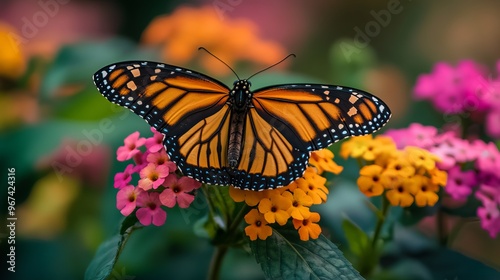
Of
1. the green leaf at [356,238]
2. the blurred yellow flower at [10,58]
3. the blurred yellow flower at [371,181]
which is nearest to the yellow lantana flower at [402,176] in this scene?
the blurred yellow flower at [371,181]

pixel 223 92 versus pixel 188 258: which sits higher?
pixel 223 92

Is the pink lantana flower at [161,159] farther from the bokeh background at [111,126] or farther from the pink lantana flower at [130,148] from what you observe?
the bokeh background at [111,126]

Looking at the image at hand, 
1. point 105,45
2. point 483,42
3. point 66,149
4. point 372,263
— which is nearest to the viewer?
point 372,263

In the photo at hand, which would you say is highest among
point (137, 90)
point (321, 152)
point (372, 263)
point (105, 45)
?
point (105, 45)

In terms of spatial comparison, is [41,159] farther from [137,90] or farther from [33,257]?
[137,90]

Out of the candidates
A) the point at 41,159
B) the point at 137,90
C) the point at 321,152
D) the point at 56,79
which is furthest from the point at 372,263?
the point at 56,79

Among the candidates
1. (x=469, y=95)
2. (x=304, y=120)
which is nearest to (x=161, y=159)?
(x=304, y=120)

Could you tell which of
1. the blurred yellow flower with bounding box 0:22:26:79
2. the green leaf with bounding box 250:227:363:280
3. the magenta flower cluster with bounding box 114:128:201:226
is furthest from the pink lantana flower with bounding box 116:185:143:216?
the blurred yellow flower with bounding box 0:22:26:79
